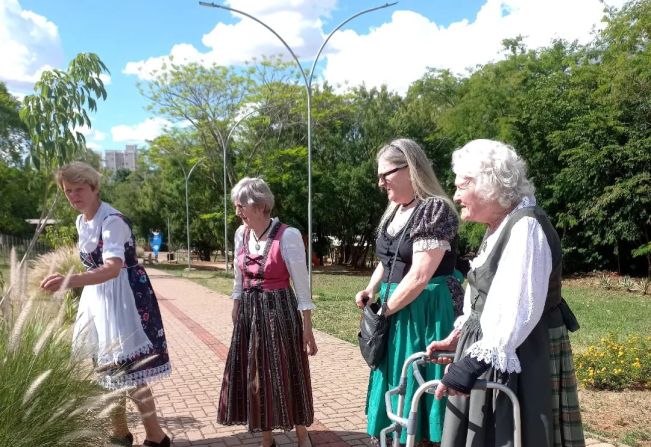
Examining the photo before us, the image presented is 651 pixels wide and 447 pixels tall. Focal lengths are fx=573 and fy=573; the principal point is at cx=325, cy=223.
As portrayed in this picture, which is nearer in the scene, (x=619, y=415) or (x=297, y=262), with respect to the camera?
(x=297, y=262)

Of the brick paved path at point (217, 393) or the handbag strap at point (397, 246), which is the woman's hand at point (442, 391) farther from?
the brick paved path at point (217, 393)

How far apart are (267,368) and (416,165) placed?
1695mm

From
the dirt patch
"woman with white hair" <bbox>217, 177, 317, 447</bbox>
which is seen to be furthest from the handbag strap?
the dirt patch

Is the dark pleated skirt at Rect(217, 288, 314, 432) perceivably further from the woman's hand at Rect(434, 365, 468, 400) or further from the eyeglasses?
the woman's hand at Rect(434, 365, 468, 400)

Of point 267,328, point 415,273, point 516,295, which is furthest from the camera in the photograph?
point 267,328

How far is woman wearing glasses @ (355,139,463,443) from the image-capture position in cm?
272

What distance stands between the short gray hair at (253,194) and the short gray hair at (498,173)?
1740mm

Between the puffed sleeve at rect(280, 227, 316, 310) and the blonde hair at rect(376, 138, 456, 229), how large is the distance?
3.28 feet

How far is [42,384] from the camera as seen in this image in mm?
2395

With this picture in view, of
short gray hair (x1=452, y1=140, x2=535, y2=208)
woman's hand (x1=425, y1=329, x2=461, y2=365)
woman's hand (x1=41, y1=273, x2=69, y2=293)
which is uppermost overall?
short gray hair (x1=452, y1=140, x2=535, y2=208)

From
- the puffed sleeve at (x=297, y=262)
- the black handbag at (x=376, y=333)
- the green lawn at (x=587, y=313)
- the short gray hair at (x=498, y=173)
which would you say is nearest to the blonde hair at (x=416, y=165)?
the black handbag at (x=376, y=333)

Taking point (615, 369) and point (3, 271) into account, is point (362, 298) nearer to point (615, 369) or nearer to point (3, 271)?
point (3, 271)

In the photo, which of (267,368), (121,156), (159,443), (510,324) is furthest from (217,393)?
(121,156)

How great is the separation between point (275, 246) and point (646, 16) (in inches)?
804
